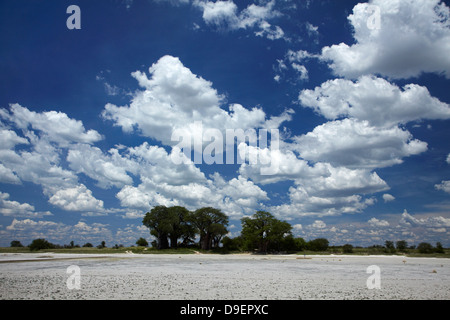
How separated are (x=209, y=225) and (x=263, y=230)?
19.6 meters

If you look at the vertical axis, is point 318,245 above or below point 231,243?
below

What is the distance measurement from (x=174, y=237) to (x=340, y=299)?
8789 centimetres

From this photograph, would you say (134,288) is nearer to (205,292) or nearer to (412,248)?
(205,292)

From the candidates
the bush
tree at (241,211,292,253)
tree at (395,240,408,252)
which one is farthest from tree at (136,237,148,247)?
tree at (395,240,408,252)

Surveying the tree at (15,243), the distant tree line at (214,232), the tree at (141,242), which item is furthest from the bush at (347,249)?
the tree at (15,243)

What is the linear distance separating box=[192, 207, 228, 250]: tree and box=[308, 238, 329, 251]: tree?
37191mm

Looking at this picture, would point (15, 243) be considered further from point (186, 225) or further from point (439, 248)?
point (439, 248)

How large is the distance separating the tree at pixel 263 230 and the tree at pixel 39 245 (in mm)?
63673

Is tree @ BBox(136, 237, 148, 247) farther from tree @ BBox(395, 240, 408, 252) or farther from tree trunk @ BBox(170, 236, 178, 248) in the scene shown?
tree @ BBox(395, 240, 408, 252)

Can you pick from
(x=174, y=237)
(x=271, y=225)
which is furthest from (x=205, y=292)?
A: (x=174, y=237)

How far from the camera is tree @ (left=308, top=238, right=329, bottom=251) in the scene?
10732cm

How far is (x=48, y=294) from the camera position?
13.9 metres

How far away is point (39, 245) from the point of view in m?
87.1

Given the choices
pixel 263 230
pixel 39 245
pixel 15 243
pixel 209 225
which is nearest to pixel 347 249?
pixel 263 230
